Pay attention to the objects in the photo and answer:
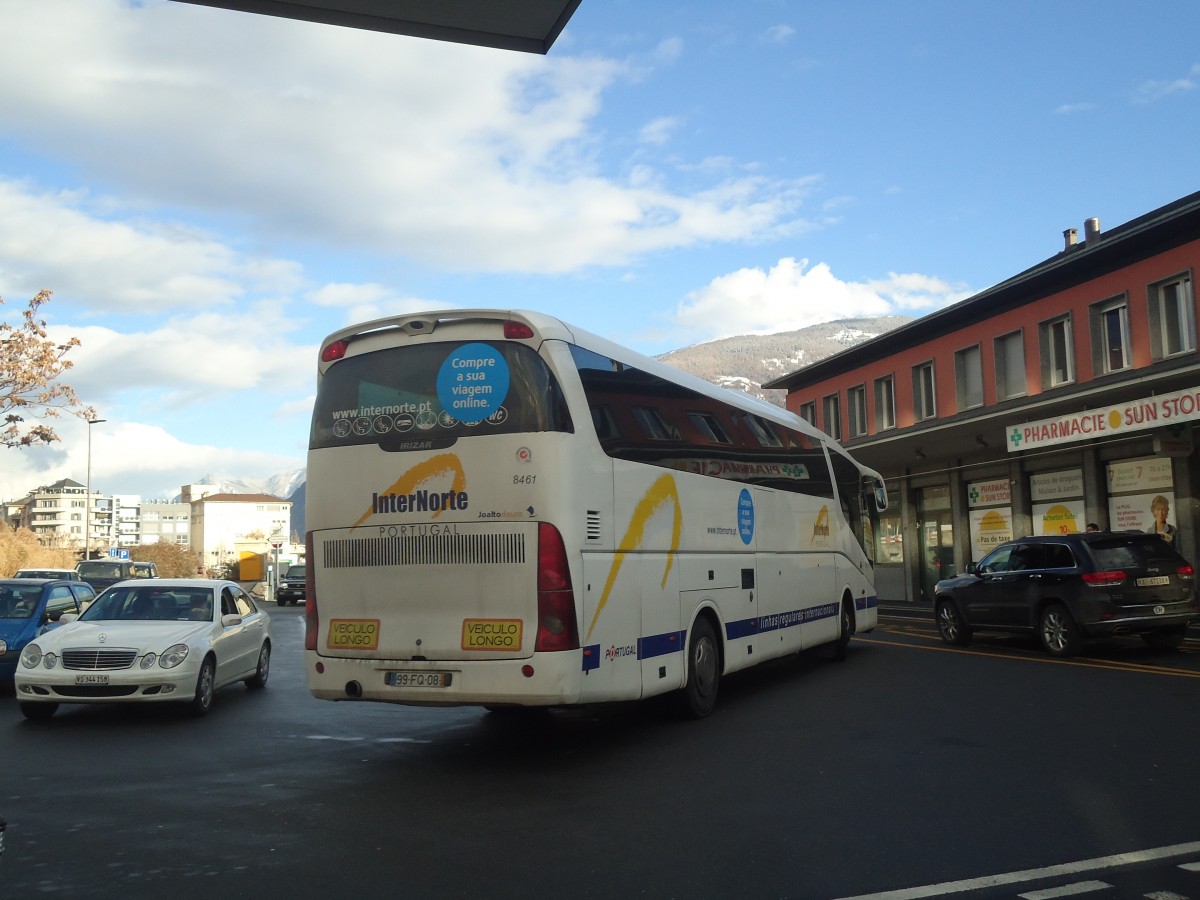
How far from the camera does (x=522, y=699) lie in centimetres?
839

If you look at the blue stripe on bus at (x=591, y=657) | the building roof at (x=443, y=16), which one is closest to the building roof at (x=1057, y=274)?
the blue stripe on bus at (x=591, y=657)

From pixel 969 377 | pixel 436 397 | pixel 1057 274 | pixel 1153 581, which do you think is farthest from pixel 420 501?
pixel 969 377

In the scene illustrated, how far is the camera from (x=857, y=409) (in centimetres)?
3809

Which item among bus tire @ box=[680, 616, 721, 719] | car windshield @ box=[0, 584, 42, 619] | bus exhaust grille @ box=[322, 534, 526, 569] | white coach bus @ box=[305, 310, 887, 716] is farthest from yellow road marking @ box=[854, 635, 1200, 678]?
car windshield @ box=[0, 584, 42, 619]

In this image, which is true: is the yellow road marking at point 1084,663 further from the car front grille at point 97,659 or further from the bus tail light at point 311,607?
the car front grille at point 97,659

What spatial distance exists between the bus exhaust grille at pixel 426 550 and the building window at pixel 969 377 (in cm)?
2502

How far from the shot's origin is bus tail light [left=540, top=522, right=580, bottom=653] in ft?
27.7

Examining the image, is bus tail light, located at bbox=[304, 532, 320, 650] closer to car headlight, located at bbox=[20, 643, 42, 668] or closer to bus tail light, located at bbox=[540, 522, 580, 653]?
bus tail light, located at bbox=[540, 522, 580, 653]

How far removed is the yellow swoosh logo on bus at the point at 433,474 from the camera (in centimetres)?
884

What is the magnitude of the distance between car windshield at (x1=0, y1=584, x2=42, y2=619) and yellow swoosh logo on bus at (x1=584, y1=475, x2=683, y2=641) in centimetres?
915

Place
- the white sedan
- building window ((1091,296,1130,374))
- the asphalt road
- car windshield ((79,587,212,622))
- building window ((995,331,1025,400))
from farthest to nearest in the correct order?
building window ((995,331,1025,400)) → building window ((1091,296,1130,374)) → car windshield ((79,587,212,622)) → the white sedan → the asphalt road

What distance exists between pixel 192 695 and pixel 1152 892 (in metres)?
9.49

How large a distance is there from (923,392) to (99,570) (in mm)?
26256

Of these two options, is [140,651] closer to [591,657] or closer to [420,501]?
[420,501]
